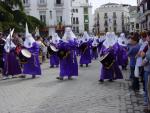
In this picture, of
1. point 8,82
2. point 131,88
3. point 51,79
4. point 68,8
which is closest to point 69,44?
point 51,79

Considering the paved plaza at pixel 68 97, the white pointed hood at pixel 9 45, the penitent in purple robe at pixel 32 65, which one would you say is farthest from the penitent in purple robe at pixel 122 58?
the white pointed hood at pixel 9 45

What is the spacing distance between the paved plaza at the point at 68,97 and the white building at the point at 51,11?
54.8 meters

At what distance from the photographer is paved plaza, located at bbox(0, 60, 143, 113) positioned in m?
9.74

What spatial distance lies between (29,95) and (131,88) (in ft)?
9.90

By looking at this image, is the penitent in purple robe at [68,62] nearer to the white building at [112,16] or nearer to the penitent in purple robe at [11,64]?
the penitent in purple robe at [11,64]

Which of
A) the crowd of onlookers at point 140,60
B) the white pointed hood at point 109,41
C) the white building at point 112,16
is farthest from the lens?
the white building at point 112,16

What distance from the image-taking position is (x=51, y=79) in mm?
15680

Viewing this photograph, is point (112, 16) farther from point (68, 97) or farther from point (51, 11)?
point (68, 97)

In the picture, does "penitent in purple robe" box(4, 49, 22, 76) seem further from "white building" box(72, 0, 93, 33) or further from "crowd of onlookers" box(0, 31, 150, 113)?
"white building" box(72, 0, 93, 33)

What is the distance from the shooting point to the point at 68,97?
11375 millimetres

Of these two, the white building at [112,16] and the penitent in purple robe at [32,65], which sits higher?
the white building at [112,16]

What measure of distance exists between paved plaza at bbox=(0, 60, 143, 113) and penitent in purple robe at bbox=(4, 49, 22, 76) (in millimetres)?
927

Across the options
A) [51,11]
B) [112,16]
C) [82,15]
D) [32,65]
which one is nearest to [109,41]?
[32,65]

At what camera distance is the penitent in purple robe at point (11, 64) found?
16.3 metres
